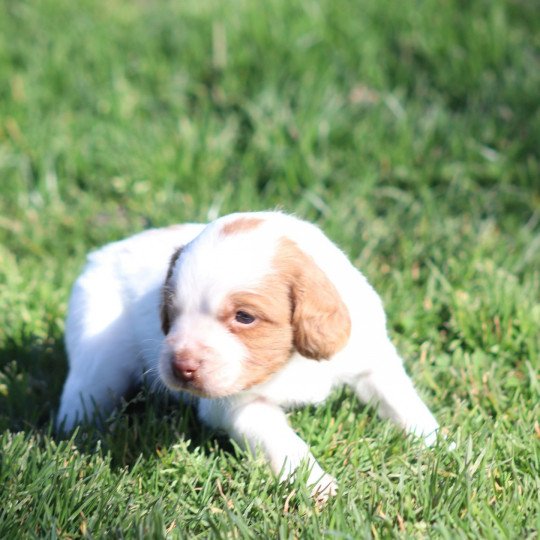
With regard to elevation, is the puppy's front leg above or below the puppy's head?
below

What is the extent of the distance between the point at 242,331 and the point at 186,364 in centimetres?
20

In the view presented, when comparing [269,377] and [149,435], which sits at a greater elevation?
[269,377]

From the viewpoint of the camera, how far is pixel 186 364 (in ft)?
8.81

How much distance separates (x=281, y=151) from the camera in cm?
531

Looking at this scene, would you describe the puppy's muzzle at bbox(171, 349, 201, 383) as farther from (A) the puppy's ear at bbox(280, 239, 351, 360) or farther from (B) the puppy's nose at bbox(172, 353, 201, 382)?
(A) the puppy's ear at bbox(280, 239, 351, 360)

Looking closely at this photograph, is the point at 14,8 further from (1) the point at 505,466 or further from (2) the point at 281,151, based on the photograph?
Result: (1) the point at 505,466

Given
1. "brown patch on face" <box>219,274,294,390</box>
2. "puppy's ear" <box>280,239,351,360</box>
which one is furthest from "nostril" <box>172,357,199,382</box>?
"puppy's ear" <box>280,239,351,360</box>

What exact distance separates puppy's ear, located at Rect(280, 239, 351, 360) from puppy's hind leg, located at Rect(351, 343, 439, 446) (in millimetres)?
459

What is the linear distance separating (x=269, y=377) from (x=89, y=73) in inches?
150

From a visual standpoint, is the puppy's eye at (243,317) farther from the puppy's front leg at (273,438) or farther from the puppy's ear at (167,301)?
the puppy's front leg at (273,438)

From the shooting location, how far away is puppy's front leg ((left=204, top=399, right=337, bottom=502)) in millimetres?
2992

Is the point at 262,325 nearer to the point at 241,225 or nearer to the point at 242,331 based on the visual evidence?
the point at 242,331

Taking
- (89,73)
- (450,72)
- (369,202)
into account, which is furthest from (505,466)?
(89,73)

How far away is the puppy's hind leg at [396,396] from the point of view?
3250 millimetres
